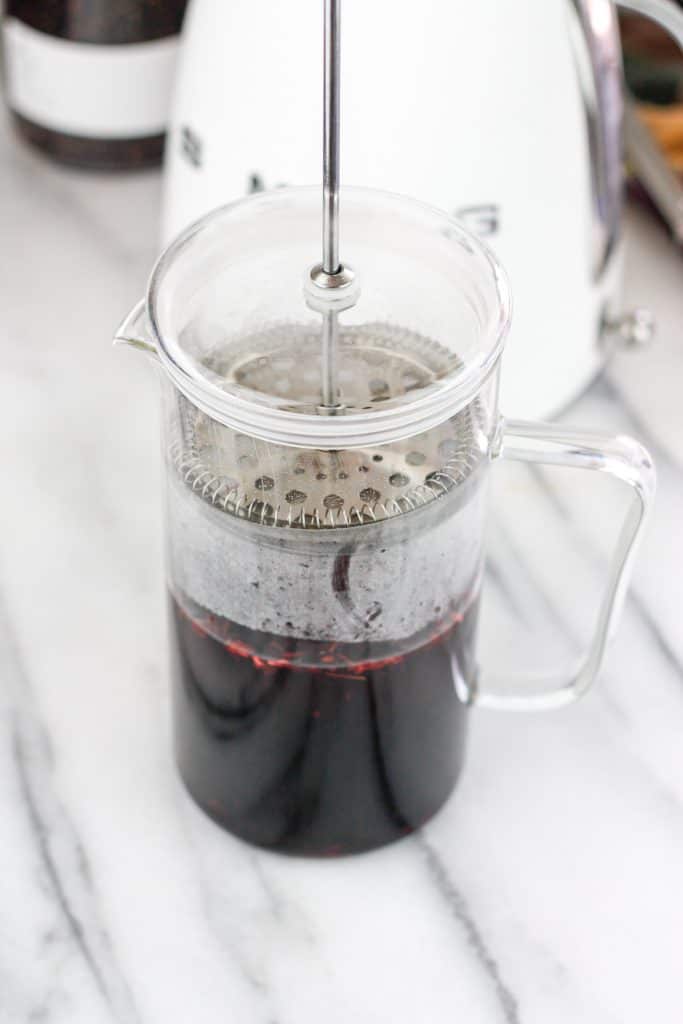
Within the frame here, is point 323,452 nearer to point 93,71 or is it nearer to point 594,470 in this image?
point 594,470

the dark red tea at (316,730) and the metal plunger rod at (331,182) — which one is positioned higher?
the metal plunger rod at (331,182)

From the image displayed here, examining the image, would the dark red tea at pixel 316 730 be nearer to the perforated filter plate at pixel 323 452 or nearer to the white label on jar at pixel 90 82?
the perforated filter plate at pixel 323 452

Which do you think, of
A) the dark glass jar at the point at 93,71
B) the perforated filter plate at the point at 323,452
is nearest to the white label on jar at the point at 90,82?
the dark glass jar at the point at 93,71

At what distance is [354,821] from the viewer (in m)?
0.51

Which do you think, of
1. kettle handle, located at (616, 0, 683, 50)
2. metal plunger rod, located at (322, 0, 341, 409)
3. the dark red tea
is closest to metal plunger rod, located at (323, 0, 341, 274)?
metal plunger rod, located at (322, 0, 341, 409)

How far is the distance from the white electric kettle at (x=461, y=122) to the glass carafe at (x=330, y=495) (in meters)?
0.09

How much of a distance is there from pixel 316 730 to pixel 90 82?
16.9 inches

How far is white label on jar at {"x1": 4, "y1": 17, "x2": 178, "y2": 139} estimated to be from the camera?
2.49 feet

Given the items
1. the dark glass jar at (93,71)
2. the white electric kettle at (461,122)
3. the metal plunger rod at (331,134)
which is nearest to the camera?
the metal plunger rod at (331,134)

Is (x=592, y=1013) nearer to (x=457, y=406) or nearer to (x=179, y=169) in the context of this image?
(x=457, y=406)

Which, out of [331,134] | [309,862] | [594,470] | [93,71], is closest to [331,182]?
[331,134]

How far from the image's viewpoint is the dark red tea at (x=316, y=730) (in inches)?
18.0

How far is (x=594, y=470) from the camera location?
48 cm

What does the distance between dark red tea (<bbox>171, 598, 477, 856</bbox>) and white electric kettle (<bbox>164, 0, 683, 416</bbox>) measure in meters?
0.18
